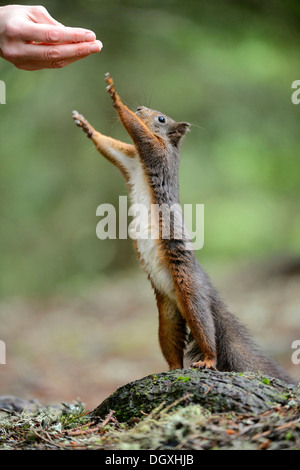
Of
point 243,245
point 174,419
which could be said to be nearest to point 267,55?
point 243,245

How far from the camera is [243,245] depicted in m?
9.01

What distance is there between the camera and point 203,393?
2.40 m

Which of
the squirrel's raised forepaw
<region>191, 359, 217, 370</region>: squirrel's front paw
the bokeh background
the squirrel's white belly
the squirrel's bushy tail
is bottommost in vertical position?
<region>191, 359, 217, 370</region>: squirrel's front paw

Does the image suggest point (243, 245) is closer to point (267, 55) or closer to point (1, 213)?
point (267, 55)

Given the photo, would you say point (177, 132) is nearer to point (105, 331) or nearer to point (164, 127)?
point (164, 127)

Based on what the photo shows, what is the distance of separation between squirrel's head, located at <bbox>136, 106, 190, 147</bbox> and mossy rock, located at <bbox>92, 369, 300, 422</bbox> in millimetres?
2083

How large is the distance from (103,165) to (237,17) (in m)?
3.39

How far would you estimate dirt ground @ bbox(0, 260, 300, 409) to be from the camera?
A: 6164 millimetres

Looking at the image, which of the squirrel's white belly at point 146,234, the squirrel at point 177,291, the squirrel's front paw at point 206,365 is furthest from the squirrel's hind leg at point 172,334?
the squirrel's front paw at point 206,365

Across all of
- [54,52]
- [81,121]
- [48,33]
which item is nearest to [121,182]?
[81,121]

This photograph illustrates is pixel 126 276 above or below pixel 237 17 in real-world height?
below

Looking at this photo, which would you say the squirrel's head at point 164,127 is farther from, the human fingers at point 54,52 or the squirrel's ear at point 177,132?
the human fingers at point 54,52

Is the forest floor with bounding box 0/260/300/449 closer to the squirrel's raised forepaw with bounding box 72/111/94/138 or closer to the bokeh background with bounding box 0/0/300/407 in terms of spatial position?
the bokeh background with bounding box 0/0/300/407

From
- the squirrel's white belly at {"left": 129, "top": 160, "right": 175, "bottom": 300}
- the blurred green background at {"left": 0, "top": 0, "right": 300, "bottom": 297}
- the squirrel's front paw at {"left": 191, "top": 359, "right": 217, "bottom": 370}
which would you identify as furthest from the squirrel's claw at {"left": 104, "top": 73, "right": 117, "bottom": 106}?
the blurred green background at {"left": 0, "top": 0, "right": 300, "bottom": 297}
